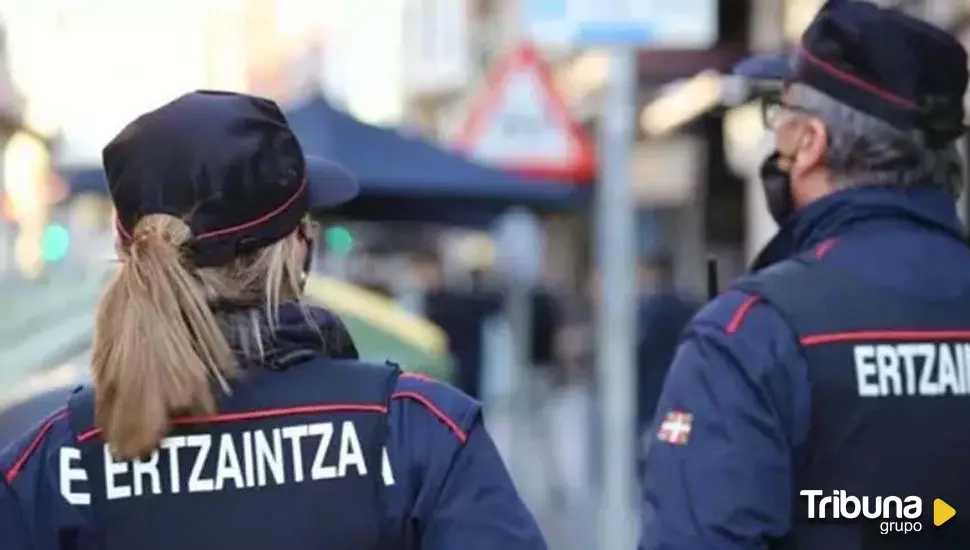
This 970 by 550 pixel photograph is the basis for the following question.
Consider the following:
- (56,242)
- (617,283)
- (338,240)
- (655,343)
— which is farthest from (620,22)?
(56,242)

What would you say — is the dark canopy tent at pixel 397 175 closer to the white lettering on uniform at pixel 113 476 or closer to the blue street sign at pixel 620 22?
the blue street sign at pixel 620 22

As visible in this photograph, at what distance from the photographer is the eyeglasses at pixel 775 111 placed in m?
3.39

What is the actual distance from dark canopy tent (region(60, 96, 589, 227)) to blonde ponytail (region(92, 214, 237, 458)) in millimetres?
6775

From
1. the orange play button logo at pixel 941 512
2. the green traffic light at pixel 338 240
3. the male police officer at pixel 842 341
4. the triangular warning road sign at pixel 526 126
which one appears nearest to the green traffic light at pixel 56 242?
the green traffic light at pixel 338 240

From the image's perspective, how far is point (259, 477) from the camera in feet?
8.51

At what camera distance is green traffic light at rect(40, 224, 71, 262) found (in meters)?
32.4

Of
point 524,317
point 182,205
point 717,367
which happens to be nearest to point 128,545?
point 182,205

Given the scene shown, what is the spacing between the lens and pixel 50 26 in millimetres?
34719

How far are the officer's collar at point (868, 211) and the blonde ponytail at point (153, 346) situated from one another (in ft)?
3.77

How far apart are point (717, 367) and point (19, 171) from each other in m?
35.0

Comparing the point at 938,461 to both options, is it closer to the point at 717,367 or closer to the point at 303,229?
the point at 717,367

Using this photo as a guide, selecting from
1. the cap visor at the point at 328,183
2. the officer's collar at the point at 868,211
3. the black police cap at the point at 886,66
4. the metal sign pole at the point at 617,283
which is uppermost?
the black police cap at the point at 886,66

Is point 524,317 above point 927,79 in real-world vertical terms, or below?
below

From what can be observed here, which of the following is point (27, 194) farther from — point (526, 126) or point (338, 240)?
point (526, 126)
